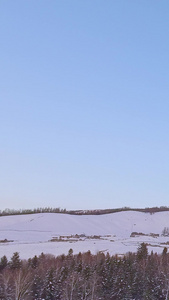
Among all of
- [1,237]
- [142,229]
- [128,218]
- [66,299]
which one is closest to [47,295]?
[66,299]

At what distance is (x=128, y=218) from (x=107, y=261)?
77.5 metres

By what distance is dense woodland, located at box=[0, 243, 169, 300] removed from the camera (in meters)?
36.8

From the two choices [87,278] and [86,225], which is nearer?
[87,278]

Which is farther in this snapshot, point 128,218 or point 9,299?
point 128,218

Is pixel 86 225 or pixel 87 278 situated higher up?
pixel 86 225

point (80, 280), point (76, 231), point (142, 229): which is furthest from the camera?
point (142, 229)

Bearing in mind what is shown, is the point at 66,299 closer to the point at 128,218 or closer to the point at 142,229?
the point at 142,229

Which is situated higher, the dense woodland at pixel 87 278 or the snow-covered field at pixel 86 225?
the snow-covered field at pixel 86 225

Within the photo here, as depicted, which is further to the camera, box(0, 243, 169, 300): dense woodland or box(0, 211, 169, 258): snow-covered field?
box(0, 211, 169, 258): snow-covered field

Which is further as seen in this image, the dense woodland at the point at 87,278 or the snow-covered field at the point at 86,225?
the snow-covered field at the point at 86,225

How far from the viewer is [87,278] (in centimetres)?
4062

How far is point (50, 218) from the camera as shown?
113375 millimetres

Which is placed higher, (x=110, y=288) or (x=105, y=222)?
(x=105, y=222)

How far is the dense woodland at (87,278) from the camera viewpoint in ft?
121
